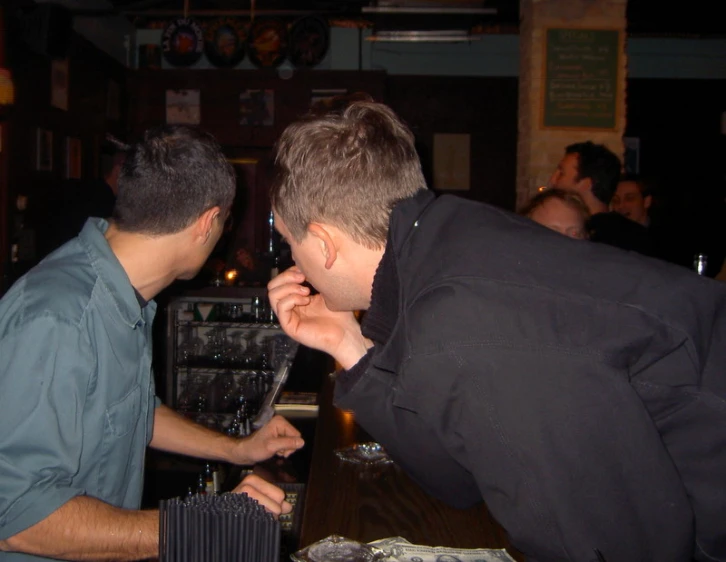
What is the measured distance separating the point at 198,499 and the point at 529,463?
557mm

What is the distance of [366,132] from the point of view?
128 cm

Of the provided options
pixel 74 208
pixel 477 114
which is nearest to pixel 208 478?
pixel 74 208

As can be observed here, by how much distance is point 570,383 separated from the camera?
0.87 meters

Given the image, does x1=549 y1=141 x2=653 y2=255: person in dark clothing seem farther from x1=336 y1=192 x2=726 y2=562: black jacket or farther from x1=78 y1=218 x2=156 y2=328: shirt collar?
x1=336 y1=192 x2=726 y2=562: black jacket

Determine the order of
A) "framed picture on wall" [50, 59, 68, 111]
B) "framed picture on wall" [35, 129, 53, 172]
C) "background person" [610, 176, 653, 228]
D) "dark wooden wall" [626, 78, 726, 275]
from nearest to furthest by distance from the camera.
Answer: "framed picture on wall" [35, 129, 53, 172] → "framed picture on wall" [50, 59, 68, 111] → "background person" [610, 176, 653, 228] → "dark wooden wall" [626, 78, 726, 275]

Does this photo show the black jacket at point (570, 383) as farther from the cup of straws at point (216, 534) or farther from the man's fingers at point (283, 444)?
the man's fingers at point (283, 444)

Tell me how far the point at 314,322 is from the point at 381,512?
55 centimetres

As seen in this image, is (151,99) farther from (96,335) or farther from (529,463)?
(529,463)

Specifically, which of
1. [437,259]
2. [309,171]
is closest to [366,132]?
[309,171]

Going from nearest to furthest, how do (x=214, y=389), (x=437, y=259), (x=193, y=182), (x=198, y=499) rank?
(x=437, y=259) < (x=198, y=499) < (x=193, y=182) < (x=214, y=389)

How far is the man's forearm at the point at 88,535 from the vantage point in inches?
54.3

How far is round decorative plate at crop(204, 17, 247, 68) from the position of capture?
6598 millimetres

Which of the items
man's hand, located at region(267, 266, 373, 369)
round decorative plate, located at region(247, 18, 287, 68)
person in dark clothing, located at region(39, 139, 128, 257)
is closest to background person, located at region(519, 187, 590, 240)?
man's hand, located at region(267, 266, 373, 369)

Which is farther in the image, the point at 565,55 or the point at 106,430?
the point at 565,55
